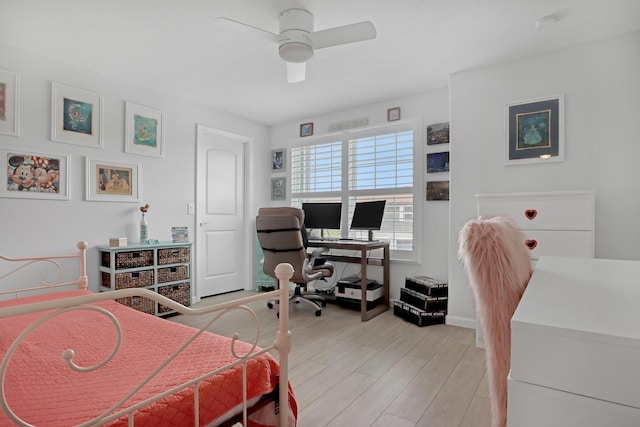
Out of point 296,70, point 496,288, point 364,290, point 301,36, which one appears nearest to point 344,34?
point 301,36

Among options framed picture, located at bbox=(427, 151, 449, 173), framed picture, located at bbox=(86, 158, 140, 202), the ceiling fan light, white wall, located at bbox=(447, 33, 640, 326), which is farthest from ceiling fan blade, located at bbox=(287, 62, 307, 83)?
framed picture, located at bbox=(86, 158, 140, 202)

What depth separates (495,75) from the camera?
286cm

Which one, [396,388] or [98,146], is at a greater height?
[98,146]

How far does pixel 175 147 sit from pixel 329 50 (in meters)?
2.09

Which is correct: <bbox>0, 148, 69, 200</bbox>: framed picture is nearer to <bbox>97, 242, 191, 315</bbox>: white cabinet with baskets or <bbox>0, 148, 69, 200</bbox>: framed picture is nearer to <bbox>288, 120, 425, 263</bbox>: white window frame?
<bbox>97, 242, 191, 315</bbox>: white cabinet with baskets

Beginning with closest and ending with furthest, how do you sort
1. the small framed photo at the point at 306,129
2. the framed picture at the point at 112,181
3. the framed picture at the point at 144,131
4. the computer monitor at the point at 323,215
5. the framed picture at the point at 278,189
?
the framed picture at the point at 112,181 < the framed picture at the point at 144,131 < the computer monitor at the point at 323,215 < the small framed photo at the point at 306,129 < the framed picture at the point at 278,189

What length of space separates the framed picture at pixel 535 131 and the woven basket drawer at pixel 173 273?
10.6ft

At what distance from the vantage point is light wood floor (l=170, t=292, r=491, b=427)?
168 centimetres

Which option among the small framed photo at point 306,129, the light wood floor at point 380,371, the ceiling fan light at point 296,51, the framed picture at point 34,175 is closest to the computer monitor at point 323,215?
the small framed photo at point 306,129

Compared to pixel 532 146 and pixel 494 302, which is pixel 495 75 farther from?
pixel 494 302

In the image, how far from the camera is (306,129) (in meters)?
4.49

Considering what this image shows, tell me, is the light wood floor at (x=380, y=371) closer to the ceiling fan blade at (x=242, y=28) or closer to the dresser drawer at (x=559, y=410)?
the dresser drawer at (x=559, y=410)

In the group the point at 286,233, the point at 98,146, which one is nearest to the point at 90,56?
the point at 98,146

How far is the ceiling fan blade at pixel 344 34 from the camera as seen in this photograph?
1.92 m
